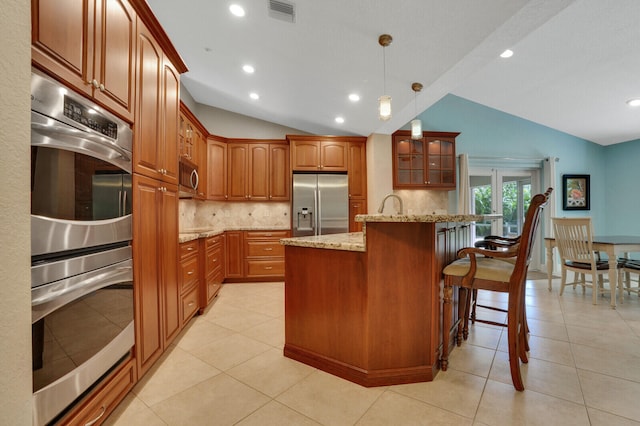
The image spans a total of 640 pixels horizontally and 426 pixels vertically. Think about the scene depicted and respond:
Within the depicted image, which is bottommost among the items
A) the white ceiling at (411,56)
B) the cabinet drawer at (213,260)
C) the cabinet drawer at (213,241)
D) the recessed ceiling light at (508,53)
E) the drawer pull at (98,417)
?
the drawer pull at (98,417)

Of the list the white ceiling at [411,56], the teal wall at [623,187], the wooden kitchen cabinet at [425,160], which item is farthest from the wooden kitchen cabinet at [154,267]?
the teal wall at [623,187]

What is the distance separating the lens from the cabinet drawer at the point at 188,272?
95.1 inches

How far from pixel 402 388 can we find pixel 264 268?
3098mm

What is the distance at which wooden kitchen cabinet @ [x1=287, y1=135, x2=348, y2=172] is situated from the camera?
14.9ft

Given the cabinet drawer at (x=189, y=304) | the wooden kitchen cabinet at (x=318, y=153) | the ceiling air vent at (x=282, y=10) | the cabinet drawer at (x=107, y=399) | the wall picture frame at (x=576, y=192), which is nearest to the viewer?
the cabinet drawer at (x=107, y=399)

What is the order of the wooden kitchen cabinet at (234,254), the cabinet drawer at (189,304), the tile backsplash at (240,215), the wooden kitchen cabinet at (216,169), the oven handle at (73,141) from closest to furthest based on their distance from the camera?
the oven handle at (73,141), the cabinet drawer at (189,304), the wooden kitchen cabinet at (234,254), the wooden kitchen cabinet at (216,169), the tile backsplash at (240,215)

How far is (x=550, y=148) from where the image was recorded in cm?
516

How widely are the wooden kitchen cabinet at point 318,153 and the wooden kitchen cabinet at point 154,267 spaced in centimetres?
261

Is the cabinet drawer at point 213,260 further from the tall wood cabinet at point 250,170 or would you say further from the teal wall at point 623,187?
the teal wall at point 623,187

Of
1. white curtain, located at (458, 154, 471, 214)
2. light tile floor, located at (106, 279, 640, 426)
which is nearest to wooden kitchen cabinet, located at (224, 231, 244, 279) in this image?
light tile floor, located at (106, 279, 640, 426)

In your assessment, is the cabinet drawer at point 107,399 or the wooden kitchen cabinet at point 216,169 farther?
the wooden kitchen cabinet at point 216,169

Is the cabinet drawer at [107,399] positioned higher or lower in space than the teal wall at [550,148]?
lower

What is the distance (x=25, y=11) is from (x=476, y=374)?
8.67 feet

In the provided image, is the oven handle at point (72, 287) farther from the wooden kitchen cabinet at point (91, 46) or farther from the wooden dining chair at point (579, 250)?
the wooden dining chair at point (579, 250)
